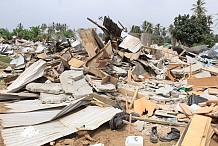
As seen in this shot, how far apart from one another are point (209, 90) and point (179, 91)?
0.79 metres

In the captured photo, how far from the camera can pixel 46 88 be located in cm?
695

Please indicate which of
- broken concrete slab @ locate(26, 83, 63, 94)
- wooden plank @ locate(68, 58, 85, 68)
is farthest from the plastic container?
wooden plank @ locate(68, 58, 85, 68)

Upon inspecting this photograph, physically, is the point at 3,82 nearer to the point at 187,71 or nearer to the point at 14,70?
the point at 14,70

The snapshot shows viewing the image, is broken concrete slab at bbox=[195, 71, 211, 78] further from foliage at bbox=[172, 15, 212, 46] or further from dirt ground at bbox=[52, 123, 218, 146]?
foliage at bbox=[172, 15, 212, 46]

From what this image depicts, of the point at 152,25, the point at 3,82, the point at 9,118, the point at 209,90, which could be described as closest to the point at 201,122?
the point at 209,90

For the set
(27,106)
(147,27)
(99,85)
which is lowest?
(27,106)

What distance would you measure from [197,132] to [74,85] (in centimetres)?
384

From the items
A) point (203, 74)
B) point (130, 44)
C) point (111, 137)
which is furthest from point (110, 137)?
point (130, 44)

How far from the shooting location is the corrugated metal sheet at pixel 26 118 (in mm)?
5043

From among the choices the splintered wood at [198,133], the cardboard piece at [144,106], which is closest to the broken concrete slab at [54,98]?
the cardboard piece at [144,106]

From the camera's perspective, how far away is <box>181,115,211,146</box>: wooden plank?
3.76 m

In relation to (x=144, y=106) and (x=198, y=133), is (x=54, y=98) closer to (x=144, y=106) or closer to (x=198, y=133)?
(x=144, y=106)

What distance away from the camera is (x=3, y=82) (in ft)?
31.3

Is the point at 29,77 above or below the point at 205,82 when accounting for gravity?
above
